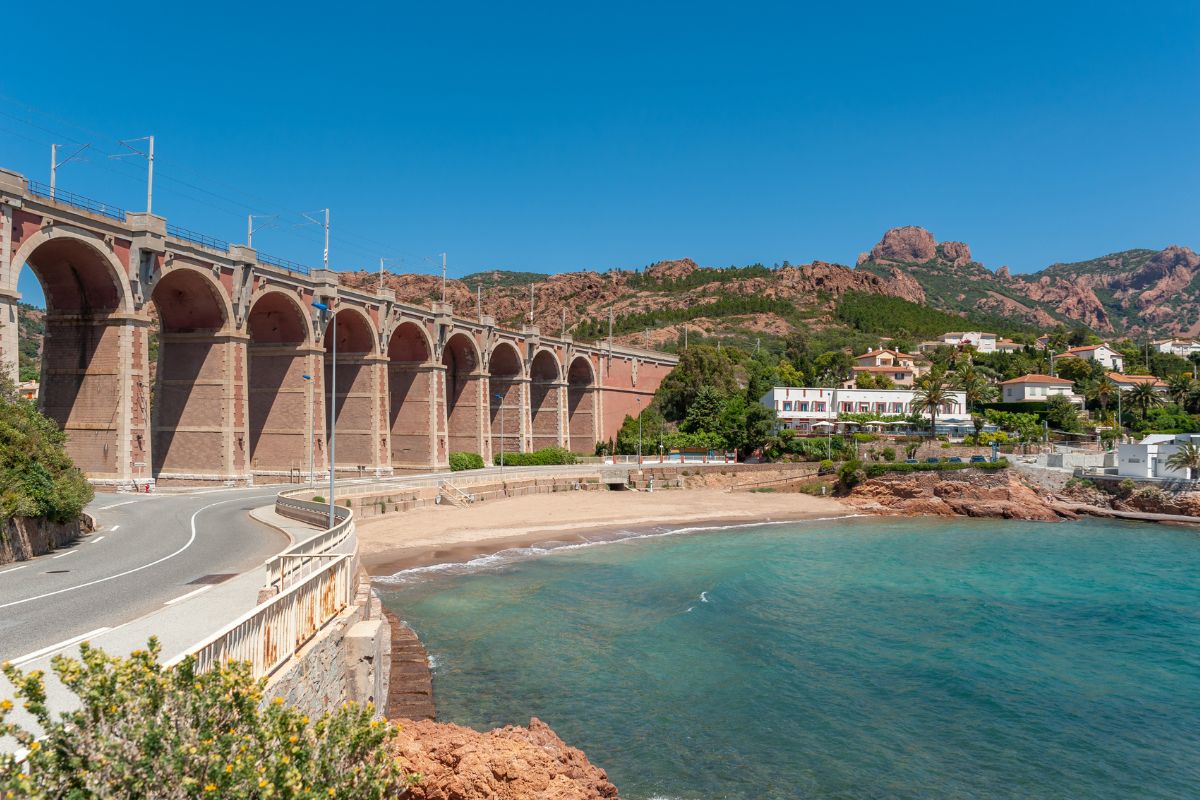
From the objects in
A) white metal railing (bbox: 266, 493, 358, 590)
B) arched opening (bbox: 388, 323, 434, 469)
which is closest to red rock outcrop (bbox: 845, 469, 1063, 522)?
arched opening (bbox: 388, 323, 434, 469)

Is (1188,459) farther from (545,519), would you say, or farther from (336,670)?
(336,670)

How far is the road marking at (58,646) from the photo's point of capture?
1079cm

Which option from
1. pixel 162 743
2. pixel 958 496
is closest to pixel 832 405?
pixel 958 496

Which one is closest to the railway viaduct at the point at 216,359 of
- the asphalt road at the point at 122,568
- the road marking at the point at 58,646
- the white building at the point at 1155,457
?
the asphalt road at the point at 122,568

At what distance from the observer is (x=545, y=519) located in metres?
48.8

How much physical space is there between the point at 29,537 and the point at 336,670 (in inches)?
549

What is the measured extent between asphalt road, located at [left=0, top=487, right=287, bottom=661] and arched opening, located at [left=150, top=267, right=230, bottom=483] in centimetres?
1231

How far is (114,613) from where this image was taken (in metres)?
14.8

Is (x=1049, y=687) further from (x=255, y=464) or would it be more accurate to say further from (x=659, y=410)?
(x=659, y=410)

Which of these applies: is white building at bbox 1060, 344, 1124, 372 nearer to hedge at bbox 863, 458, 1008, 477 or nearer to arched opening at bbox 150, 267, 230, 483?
hedge at bbox 863, 458, 1008, 477

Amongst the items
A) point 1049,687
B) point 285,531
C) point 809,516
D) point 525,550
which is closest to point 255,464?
point 525,550

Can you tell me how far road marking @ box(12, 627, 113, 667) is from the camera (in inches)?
425

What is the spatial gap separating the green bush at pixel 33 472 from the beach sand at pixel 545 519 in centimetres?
1172

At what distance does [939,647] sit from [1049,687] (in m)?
3.62
